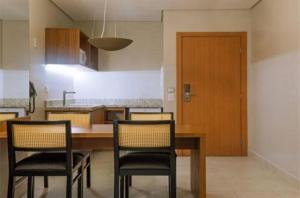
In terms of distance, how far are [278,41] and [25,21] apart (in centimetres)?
319

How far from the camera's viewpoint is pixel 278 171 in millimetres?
3975

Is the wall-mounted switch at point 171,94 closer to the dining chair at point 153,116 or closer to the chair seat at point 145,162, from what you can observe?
the dining chair at point 153,116

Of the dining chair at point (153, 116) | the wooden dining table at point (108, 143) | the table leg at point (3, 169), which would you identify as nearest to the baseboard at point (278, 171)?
the wooden dining table at point (108, 143)

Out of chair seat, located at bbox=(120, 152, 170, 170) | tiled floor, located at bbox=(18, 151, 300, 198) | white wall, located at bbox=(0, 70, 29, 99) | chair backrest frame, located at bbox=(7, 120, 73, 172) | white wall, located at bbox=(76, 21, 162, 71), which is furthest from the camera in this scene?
white wall, located at bbox=(76, 21, 162, 71)

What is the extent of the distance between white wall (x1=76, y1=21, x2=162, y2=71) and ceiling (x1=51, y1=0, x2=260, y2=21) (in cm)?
38

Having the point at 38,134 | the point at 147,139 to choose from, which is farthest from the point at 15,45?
the point at 147,139

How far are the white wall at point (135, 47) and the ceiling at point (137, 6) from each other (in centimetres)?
38

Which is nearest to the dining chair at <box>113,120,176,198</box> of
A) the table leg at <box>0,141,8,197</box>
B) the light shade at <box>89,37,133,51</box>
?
the light shade at <box>89,37,133,51</box>

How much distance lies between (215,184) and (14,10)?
312cm

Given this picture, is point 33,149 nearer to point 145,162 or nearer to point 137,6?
point 145,162

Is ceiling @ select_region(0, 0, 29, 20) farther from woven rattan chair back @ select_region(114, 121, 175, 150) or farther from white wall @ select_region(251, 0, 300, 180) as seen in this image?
white wall @ select_region(251, 0, 300, 180)

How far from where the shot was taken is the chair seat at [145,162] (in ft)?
8.43

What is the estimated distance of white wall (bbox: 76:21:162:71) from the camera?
6.00 meters

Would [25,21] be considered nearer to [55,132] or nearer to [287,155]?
[55,132]
